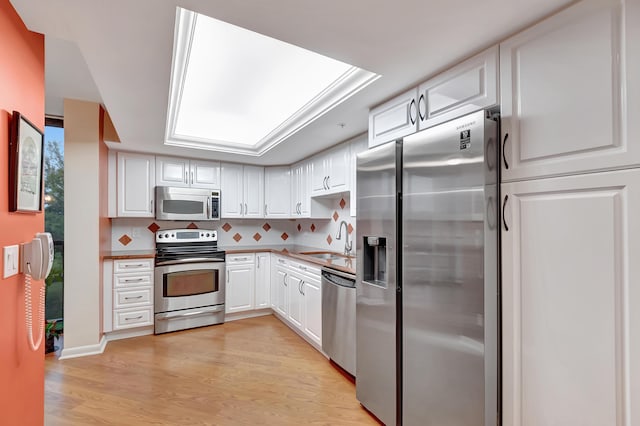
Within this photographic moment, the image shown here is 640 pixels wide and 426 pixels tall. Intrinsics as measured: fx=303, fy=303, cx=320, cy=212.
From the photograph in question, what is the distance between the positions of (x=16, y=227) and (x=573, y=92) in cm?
234

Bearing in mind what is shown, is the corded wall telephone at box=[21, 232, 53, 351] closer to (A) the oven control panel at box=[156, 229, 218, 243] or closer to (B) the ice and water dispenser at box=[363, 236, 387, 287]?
(B) the ice and water dispenser at box=[363, 236, 387, 287]

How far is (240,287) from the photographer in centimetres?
405

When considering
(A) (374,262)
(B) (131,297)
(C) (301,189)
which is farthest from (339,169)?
(B) (131,297)

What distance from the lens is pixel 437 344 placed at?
1.59 metres

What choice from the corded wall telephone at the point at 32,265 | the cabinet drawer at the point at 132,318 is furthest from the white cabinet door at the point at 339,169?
the cabinet drawer at the point at 132,318

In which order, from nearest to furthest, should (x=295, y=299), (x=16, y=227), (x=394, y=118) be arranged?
(x=16, y=227) → (x=394, y=118) → (x=295, y=299)

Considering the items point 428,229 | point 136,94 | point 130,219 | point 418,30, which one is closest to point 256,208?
point 130,219

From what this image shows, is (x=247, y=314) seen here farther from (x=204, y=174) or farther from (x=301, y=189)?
(x=204, y=174)

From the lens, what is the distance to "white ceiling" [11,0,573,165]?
120cm

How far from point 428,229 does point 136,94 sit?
81.2 inches

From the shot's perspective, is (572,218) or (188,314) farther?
(188,314)

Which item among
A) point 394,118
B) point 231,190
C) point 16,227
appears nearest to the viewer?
point 16,227

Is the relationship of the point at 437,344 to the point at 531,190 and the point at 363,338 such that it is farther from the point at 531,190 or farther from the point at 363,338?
the point at 531,190

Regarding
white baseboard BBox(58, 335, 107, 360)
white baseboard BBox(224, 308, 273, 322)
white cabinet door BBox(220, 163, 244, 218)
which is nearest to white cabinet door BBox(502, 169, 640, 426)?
white baseboard BBox(224, 308, 273, 322)
